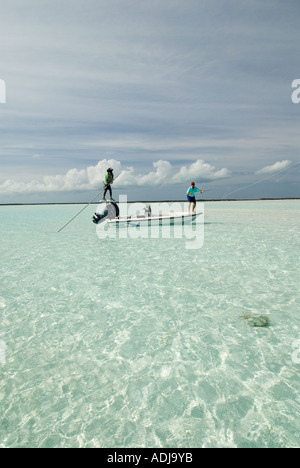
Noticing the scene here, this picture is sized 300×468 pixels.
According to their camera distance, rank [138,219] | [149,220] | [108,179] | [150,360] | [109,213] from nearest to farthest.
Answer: [150,360]
[108,179]
[138,219]
[149,220]
[109,213]

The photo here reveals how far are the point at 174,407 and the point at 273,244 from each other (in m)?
13.5

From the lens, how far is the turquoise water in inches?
131

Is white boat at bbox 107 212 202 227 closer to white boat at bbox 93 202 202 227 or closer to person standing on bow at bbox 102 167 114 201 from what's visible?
white boat at bbox 93 202 202 227

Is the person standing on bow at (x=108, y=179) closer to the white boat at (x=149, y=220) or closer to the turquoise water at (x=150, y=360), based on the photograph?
the white boat at (x=149, y=220)

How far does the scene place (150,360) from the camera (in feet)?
15.5

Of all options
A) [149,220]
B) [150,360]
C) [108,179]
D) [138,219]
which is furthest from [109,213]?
[150,360]

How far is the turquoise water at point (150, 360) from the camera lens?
3320 millimetres

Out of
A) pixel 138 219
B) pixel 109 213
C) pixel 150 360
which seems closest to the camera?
pixel 150 360

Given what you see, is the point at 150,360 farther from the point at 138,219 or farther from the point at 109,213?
the point at 109,213

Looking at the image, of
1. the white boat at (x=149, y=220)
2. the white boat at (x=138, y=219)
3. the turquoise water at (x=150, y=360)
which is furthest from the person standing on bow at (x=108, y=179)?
the turquoise water at (x=150, y=360)

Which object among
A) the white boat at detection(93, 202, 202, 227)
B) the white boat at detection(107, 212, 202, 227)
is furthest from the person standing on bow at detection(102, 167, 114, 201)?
the white boat at detection(107, 212, 202, 227)

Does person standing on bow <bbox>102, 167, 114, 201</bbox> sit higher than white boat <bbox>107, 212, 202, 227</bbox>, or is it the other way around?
person standing on bow <bbox>102, 167, 114, 201</bbox>
